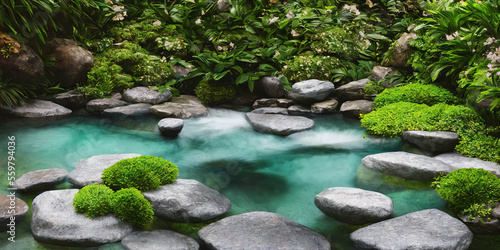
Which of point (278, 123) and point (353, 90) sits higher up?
point (353, 90)

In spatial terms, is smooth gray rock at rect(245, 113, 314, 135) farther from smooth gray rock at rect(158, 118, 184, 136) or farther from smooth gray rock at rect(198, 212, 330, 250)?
smooth gray rock at rect(198, 212, 330, 250)

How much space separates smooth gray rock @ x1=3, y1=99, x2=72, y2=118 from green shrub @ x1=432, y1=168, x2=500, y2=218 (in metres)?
7.27

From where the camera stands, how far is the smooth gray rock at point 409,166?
18.6 ft

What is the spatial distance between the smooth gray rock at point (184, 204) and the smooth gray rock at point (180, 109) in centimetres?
382

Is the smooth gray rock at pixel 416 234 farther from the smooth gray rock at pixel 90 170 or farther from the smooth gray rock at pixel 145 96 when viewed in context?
the smooth gray rock at pixel 145 96

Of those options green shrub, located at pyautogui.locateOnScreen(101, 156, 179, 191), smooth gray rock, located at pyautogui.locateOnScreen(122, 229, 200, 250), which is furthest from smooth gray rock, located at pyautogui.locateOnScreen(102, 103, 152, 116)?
smooth gray rock, located at pyautogui.locateOnScreen(122, 229, 200, 250)

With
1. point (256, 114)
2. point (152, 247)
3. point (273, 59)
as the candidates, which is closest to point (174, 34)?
point (273, 59)

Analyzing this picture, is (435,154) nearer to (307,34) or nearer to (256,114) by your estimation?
(256,114)

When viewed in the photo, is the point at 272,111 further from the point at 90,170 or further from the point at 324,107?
the point at 90,170

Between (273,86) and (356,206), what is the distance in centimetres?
536

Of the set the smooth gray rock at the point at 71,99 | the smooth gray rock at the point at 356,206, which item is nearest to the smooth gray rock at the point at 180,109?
the smooth gray rock at the point at 71,99

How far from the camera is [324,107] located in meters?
9.06

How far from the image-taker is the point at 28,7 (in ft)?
25.4

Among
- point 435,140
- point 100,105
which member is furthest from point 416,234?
point 100,105
